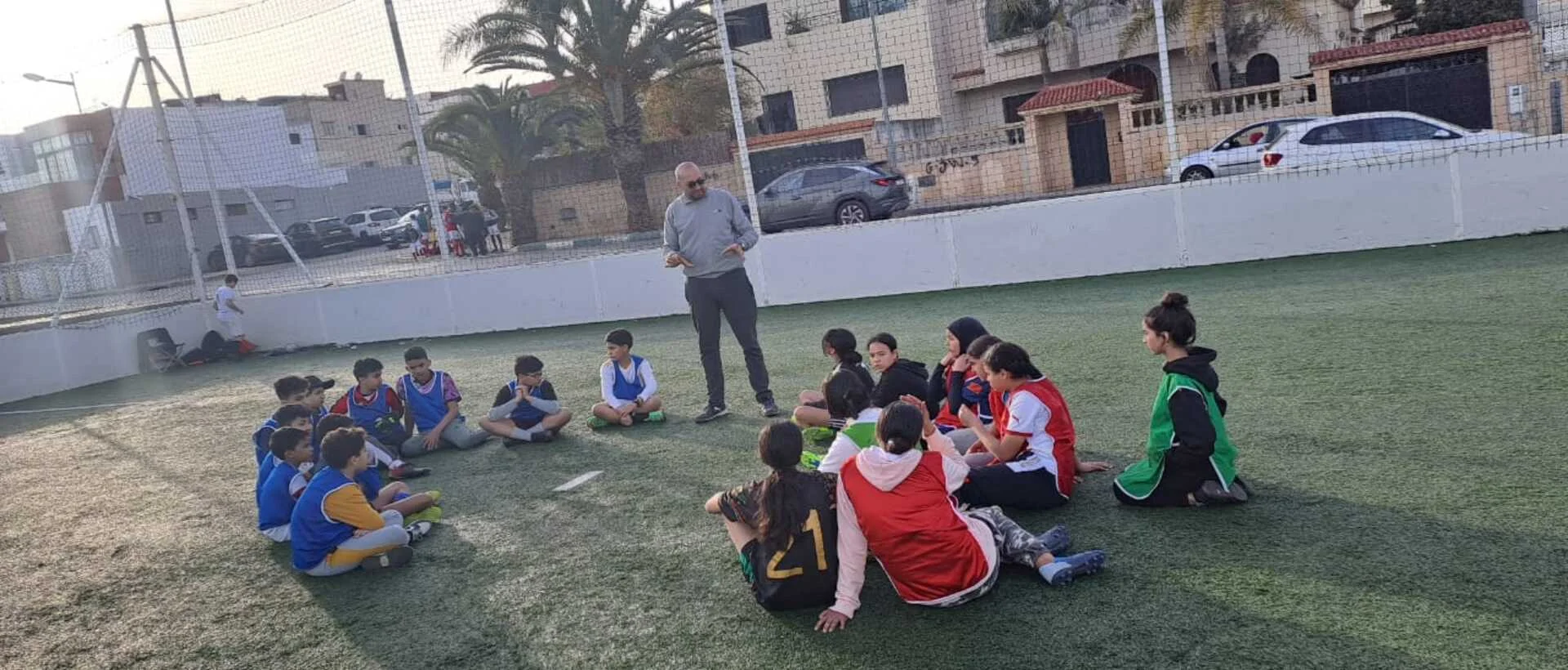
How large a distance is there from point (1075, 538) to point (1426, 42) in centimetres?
1511

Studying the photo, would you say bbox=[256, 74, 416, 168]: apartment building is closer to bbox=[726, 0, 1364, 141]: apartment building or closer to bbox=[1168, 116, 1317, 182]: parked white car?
bbox=[726, 0, 1364, 141]: apartment building

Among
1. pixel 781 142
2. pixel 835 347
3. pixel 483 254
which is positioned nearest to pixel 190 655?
pixel 835 347

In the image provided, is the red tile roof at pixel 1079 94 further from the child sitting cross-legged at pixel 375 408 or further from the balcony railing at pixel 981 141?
the child sitting cross-legged at pixel 375 408

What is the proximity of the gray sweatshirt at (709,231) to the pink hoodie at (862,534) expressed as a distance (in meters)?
3.77

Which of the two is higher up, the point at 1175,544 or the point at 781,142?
the point at 781,142

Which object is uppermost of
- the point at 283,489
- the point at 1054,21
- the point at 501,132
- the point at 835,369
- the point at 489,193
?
the point at 1054,21

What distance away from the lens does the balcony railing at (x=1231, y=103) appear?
39.6 ft

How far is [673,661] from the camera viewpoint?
3668 millimetres

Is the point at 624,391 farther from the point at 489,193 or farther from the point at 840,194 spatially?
the point at 489,193

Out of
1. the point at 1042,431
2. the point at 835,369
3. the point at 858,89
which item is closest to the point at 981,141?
the point at 858,89

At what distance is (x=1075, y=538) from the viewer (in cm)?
434

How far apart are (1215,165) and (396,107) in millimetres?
10177

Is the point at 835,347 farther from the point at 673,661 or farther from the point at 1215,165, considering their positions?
the point at 1215,165

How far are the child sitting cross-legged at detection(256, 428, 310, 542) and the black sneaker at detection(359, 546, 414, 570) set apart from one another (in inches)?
25.2
